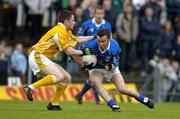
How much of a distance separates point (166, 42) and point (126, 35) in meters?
1.56

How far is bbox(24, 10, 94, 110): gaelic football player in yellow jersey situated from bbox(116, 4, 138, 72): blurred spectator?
8.99 meters

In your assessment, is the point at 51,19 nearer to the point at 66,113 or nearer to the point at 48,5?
the point at 48,5

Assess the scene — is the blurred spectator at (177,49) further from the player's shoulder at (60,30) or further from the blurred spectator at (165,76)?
the player's shoulder at (60,30)

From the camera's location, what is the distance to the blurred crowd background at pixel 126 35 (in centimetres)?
2414

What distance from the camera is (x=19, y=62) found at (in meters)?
23.7

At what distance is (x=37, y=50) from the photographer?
15.4 metres

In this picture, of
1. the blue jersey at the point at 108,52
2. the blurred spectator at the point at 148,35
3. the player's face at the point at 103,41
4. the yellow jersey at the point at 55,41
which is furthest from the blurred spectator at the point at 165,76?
the yellow jersey at the point at 55,41

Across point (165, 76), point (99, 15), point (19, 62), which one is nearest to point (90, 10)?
point (19, 62)

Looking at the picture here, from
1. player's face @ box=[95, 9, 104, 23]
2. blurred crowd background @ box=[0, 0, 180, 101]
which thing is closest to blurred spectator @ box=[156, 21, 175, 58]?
blurred crowd background @ box=[0, 0, 180, 101]

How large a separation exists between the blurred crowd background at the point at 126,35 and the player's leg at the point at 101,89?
786cm

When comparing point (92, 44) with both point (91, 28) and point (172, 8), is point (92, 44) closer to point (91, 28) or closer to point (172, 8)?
point (91, 28)

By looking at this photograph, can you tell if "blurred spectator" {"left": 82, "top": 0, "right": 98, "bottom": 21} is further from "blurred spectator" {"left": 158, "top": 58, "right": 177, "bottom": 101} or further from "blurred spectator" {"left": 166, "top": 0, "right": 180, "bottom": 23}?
"blurred spectator" {"left": 166, "top": 0, "right": 180, "bottom": 23}

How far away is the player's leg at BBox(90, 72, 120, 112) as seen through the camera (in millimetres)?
15305

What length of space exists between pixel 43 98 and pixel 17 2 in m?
3.70
